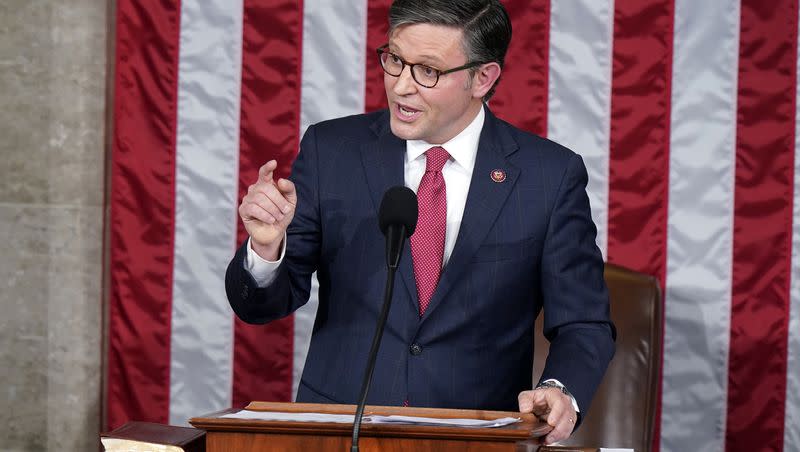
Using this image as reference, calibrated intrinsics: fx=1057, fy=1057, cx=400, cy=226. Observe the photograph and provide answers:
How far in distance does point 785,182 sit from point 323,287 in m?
1.61

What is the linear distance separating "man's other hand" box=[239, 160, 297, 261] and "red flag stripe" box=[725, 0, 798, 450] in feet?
5.92

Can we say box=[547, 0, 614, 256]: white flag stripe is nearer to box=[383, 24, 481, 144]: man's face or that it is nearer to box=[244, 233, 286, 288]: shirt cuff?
box=[383, 24, 481, 144]: man's face

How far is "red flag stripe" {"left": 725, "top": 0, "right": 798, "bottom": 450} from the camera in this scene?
3.07 m

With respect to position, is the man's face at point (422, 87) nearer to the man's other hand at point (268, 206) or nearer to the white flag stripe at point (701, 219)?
the man's other hand at point (268, 206)

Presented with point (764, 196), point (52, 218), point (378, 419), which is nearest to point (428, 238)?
point (378, 419)

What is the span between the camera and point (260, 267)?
1.85m

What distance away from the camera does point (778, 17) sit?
10.1 ft

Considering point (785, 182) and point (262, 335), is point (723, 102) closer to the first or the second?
point (785, 182)

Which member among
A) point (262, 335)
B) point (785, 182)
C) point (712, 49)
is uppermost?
point (712, 49)

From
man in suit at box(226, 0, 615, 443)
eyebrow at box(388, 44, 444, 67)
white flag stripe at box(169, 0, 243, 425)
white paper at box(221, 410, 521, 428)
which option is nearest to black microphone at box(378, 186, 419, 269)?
white paper at box(221, 410, 521, 428)

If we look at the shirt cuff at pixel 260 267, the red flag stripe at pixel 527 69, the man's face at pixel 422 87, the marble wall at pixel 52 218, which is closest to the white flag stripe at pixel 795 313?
the red flag stripe at pixel 527 69

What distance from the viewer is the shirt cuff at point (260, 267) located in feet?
6.04

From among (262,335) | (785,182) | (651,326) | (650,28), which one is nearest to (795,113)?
(785,182)

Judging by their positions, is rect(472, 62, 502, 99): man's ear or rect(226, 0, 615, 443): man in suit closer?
rect(226, 0, 615, 443): man in suit
